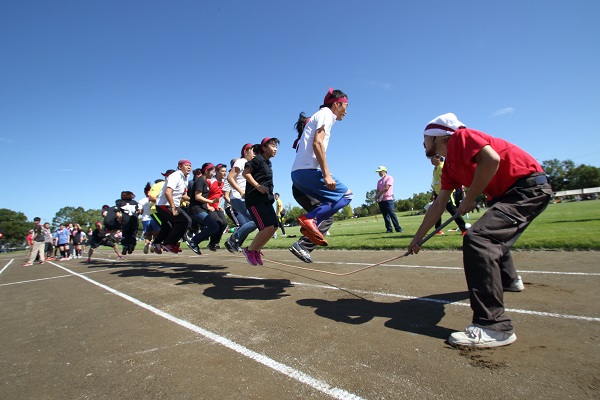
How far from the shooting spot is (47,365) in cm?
249

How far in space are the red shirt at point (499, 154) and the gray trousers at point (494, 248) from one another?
12 centimetres

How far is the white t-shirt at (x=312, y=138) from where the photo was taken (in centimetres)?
413

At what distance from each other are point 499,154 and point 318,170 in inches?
85.4

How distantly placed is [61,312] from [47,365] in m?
2.09

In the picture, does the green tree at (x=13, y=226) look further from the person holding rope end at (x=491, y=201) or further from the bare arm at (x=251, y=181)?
the person holding rope end at (x=491, y=201)

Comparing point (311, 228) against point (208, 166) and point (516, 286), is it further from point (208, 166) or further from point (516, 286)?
point (208, 166)

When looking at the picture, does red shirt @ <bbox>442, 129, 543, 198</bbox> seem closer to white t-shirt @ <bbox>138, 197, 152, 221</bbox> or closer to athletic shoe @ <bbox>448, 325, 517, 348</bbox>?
athletic shoe @ <bbox>448, 325, 517, 348</bbox>

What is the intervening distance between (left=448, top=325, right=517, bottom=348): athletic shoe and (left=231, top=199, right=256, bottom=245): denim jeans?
535cm

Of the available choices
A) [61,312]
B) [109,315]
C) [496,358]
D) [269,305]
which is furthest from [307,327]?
[61,312]

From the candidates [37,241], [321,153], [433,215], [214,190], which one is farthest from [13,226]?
[433,215]

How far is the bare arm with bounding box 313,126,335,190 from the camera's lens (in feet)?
13.2

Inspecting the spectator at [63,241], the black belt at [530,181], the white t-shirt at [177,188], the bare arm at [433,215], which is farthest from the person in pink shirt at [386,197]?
the spectator at [63,241]

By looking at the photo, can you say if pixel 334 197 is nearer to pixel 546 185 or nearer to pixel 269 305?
pixel 269 305

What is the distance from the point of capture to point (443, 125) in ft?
9.20
